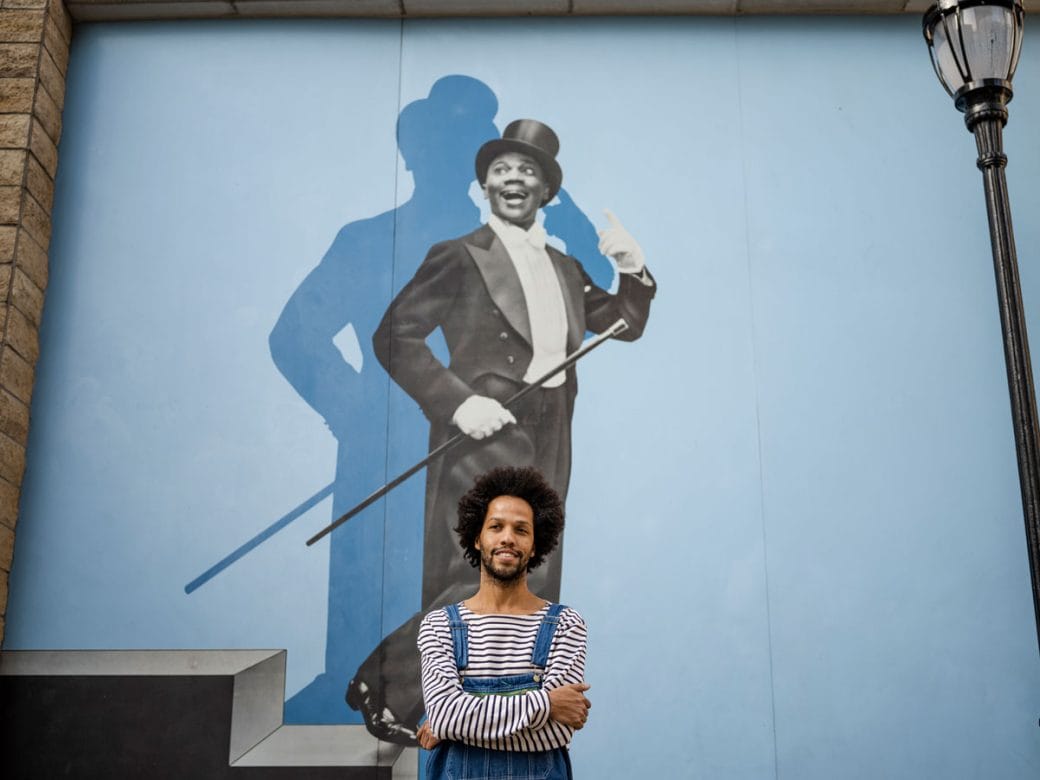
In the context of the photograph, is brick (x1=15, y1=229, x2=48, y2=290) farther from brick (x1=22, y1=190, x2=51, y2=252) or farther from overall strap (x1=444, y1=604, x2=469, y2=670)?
overall strap (x1=444, y1=604, x2=469, y2=670)

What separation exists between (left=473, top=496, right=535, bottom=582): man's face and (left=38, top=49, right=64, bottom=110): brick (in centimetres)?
361

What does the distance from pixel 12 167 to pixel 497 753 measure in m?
3.78

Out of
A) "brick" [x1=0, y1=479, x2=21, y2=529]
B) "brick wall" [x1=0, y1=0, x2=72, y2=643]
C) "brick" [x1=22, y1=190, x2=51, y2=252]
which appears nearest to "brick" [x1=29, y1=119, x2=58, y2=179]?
"brick wall" [x1=0, y1=0, x2=72, y2=643]

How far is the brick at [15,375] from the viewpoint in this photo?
15.0 feet

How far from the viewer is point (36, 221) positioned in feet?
16.0

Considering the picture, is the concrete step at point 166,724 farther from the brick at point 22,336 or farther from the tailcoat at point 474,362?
the brick at point 22,336

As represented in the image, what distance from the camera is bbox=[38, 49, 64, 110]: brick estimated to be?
498 centimetres

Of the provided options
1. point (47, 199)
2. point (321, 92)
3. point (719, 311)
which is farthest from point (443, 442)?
point (47, 199)

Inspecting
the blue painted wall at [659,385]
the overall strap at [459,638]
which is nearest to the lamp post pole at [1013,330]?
the blue painted wall at [659,385]

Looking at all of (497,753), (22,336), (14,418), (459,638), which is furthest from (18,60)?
(497,753)

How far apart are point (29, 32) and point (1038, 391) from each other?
4.97m

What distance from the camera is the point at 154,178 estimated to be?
506 cm

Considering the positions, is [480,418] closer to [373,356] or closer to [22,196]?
[373,356]

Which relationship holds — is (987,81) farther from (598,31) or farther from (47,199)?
(47,199)
